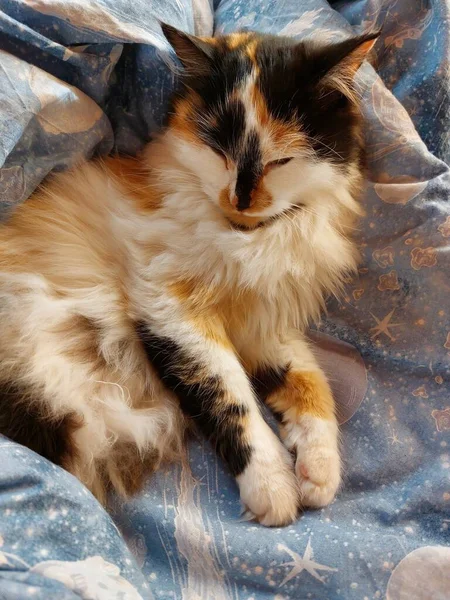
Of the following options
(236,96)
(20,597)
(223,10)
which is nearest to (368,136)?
(236,96)

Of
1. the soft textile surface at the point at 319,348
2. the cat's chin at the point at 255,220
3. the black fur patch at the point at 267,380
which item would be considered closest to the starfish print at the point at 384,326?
the soft textile surface at the point at 319,348

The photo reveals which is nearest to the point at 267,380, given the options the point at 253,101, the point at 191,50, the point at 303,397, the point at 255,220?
the point at 303,397

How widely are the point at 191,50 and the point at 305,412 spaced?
85 centimetres

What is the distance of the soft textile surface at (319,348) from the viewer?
86cm

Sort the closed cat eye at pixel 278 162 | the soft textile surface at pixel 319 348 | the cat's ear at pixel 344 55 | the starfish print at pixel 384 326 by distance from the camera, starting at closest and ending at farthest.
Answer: the soft textile surface at pixel 319 348 → the cat's ear at pixel 344 55 → the closed cat eye at pixel 278 162 → the starfish print at pixel 384 326

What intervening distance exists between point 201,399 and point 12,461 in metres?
0.39

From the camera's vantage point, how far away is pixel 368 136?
49.2 inches

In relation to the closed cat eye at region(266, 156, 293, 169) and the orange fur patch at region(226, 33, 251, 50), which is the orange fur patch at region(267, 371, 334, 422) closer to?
the closed cat eye at region(266, 156, 293, 169)

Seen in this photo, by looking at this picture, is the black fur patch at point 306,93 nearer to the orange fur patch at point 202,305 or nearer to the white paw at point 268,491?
the orange fur patch at point 202,305

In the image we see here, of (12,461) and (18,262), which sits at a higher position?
(18,262)

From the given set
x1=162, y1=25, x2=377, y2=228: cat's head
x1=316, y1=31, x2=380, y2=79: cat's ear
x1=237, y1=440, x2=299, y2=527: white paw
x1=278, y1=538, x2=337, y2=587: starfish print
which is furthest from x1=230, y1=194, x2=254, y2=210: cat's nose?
x1=278, y1=538, x2=337, y2=587: starfish print

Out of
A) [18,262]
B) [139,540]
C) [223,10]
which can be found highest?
[223,10]

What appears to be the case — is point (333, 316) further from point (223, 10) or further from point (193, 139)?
point (223, 10)

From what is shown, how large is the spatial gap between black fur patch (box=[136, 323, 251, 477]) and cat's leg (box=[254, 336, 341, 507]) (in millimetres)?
141
